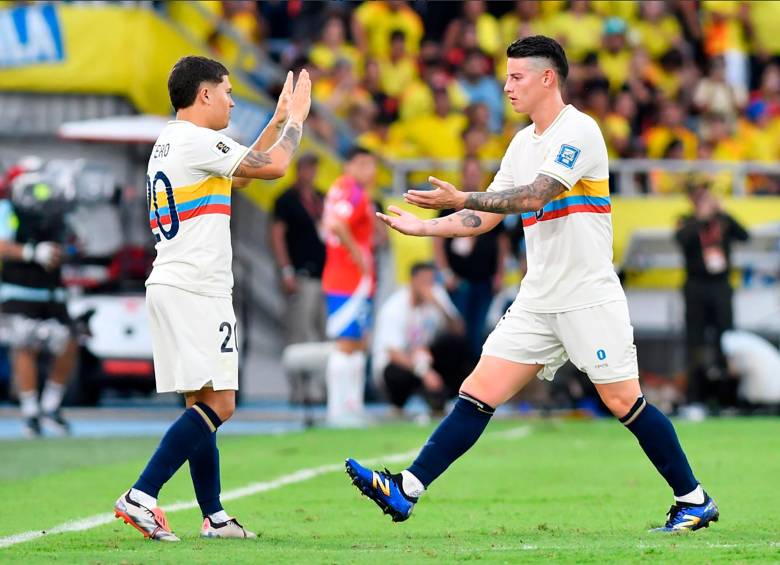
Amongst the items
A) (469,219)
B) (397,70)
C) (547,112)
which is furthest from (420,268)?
(547,112)

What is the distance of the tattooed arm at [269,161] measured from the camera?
7117mm

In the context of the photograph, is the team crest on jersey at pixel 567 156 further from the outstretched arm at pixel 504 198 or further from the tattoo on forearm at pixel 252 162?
the tattoo on forearm at pixel 252 162

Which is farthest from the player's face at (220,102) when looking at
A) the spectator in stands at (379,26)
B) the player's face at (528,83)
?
the spectator in stands at (379,26)

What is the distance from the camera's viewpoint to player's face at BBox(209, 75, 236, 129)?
24.0 ft

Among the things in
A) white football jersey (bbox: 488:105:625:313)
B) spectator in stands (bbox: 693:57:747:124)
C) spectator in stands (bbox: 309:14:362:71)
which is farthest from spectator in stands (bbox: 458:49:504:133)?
white football jersey (bbox: 488:105:625:313)

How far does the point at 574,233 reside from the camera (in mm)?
7328

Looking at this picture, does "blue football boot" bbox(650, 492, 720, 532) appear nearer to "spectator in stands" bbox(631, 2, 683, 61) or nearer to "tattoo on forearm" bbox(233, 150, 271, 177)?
"tattoo on forearm" bbox(233, 150, 271, 177)

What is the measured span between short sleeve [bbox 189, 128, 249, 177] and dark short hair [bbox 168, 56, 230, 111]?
273 millimetres

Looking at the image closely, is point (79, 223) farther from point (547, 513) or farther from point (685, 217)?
point (547, 513)

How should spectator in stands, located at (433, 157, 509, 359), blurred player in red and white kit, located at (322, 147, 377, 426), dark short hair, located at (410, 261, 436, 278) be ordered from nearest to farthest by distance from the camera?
blurred player in red and white kit, located at (322, 147, 377, 426), dark short hair, located at (410, 261, 436, 278), spectator in stands, located at (433, 157, 509, 359)

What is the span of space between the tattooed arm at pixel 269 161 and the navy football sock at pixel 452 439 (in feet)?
4.42

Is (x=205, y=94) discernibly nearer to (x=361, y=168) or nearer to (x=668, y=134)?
(x=361, y=168)

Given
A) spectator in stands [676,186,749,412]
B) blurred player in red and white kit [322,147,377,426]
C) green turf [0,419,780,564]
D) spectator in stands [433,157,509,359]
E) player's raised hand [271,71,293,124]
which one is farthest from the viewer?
spectator in stands [433,157,509,359]

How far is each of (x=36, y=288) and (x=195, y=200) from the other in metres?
8.67
